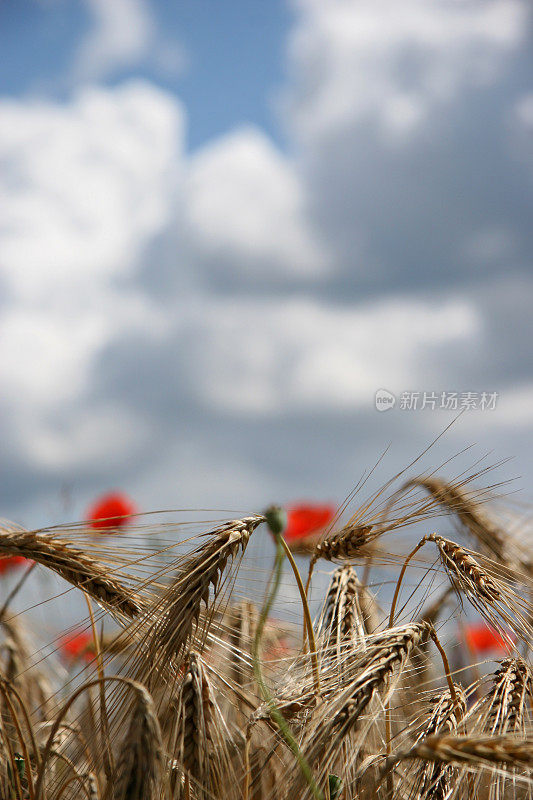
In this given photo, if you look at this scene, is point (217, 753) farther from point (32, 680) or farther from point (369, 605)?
point (32, 680)

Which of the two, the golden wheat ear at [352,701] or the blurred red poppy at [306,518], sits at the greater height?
the blurred red poppy at [306,518]

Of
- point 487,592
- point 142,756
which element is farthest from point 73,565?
point 487,592

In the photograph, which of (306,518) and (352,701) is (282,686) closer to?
(352,701)

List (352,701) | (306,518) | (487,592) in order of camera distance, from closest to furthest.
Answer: (352,701)
(487,592)
(306,518)

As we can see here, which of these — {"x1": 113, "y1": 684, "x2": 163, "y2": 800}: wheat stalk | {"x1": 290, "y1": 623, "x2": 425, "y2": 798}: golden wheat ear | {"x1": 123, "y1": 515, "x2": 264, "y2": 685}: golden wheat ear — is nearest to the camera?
{"x1": 113, "y1": 684, "x2": 163, "y2": 800}: wheat stalk

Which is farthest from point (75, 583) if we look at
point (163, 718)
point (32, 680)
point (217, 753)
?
point (32, 680)

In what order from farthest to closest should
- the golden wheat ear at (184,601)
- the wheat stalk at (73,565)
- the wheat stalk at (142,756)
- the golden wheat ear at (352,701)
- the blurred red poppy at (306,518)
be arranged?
the blurred red poppy at (306,518)
the wheat stalk at (73,565)
the golden wheat ear at (184,601)
the golden wheat ear at (352,701)
the wheat stalk at (142,756)

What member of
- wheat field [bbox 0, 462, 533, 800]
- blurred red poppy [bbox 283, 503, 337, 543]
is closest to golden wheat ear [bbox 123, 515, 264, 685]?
wheat field [bbox 0, 462, 533, 800]

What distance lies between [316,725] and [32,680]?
7.11 feet

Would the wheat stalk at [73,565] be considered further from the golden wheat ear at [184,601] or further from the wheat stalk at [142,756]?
the wheat stalk at [142,756]

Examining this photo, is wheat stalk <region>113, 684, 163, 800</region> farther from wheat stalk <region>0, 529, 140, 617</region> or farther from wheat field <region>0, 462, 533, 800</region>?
wheat stalk <region>0, 529, 140, 617</region>

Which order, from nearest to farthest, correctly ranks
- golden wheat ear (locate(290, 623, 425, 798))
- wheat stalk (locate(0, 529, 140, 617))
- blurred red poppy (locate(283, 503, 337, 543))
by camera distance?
golden wheat ear (locate(290, 623, 425, 798)) < wheat stalk (locate(0, 529, 140, 617)) < blurred red poppy (locate(283, 503, 337, 543))

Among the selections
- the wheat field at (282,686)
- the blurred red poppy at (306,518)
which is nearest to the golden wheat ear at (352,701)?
the wheat field at (282,686)

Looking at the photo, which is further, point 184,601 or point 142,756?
point 184,601
